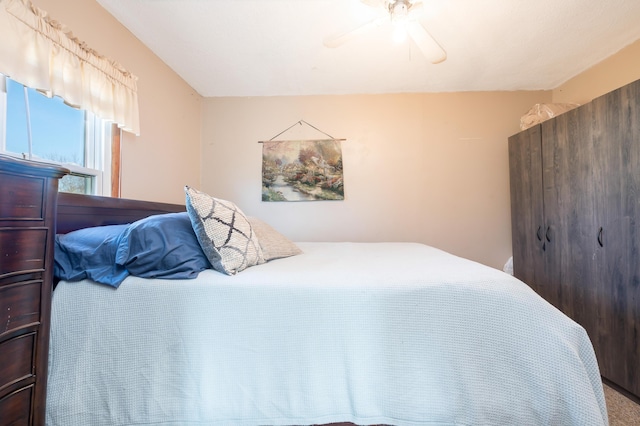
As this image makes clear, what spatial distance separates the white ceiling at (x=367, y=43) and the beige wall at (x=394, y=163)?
170 mm

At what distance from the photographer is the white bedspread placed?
816 millimetres

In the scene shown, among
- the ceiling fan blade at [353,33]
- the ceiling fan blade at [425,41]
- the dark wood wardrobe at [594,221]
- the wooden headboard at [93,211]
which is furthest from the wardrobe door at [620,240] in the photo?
the wooden headboard at [93,211]

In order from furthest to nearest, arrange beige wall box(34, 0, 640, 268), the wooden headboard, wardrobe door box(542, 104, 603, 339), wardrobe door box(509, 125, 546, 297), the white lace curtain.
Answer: beige wall box(34, 0, 640, 268) < wardrobe door box(509, 125, 546, 297) < wardrobe door box(542, 104, 603, 339) < the wooden headboard < the white lace curtain

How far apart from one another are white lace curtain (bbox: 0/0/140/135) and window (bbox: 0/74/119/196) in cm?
10

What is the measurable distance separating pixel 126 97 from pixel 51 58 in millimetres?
466

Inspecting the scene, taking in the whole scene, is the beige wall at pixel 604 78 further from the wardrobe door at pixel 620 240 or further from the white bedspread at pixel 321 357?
the white bedspread at pixel 321 357

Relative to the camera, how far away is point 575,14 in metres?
1.66

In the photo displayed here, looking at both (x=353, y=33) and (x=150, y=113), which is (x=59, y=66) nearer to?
(x=150, y=113)

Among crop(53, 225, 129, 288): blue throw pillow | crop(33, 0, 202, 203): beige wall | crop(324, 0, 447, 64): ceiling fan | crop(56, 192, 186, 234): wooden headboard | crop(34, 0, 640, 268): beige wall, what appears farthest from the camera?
crop(34, 0, 640, 268): beige wall

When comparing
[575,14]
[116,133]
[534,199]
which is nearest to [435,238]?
[534,199]

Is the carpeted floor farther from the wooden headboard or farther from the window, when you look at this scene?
the window

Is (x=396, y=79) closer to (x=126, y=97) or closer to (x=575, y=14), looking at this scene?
(x=575, y=14)

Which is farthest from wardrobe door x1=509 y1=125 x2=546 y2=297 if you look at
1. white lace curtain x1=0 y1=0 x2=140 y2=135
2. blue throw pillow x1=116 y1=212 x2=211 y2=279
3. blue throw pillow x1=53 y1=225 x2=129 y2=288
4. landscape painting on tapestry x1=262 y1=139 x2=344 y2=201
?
white lace curtain x1=0 y1=0 x2=140 y2=135

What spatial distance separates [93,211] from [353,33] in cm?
178
